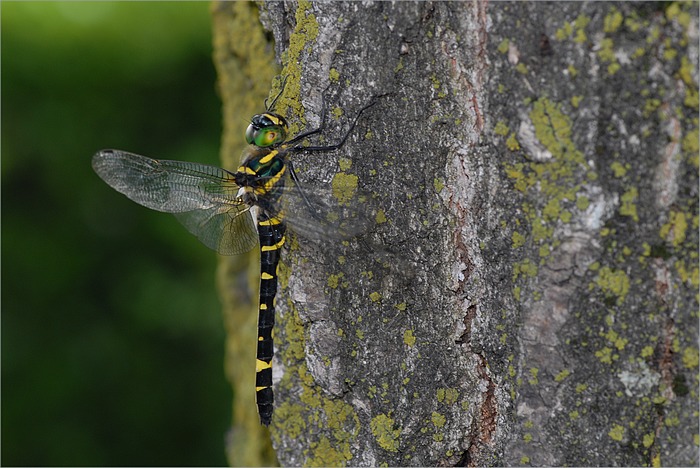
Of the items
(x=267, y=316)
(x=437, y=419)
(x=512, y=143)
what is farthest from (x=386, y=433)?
(x=512, y=143)

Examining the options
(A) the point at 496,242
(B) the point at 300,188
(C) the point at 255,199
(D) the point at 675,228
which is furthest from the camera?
(C) the point at 255,199

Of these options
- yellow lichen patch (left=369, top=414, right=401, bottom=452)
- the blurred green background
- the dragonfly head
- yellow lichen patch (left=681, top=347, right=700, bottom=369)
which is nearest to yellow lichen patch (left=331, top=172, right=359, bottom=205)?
the dragonfly head

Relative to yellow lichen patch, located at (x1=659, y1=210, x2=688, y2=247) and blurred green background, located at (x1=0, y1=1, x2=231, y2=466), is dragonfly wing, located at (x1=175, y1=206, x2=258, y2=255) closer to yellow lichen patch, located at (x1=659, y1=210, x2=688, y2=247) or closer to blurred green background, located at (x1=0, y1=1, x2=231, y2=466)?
blurred green background, located at (x1=0, y1=1, x2=231, y2=466)

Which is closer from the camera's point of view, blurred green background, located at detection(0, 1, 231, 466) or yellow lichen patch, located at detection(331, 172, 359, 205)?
yellow lichen patch, located at detection(331, 172, 359, 205)

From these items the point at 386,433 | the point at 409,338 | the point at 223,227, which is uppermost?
the point at 223,227

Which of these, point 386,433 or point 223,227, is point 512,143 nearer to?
point 386,433

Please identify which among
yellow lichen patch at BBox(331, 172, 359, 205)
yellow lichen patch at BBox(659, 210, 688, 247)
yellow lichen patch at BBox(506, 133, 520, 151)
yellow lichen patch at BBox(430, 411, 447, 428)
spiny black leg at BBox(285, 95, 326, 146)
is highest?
spiny black leg at BBox(285, 95, 326, 146)

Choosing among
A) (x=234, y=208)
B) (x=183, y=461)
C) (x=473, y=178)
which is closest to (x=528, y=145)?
(x=473, y=178)

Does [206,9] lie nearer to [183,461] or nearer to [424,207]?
[424,207]
